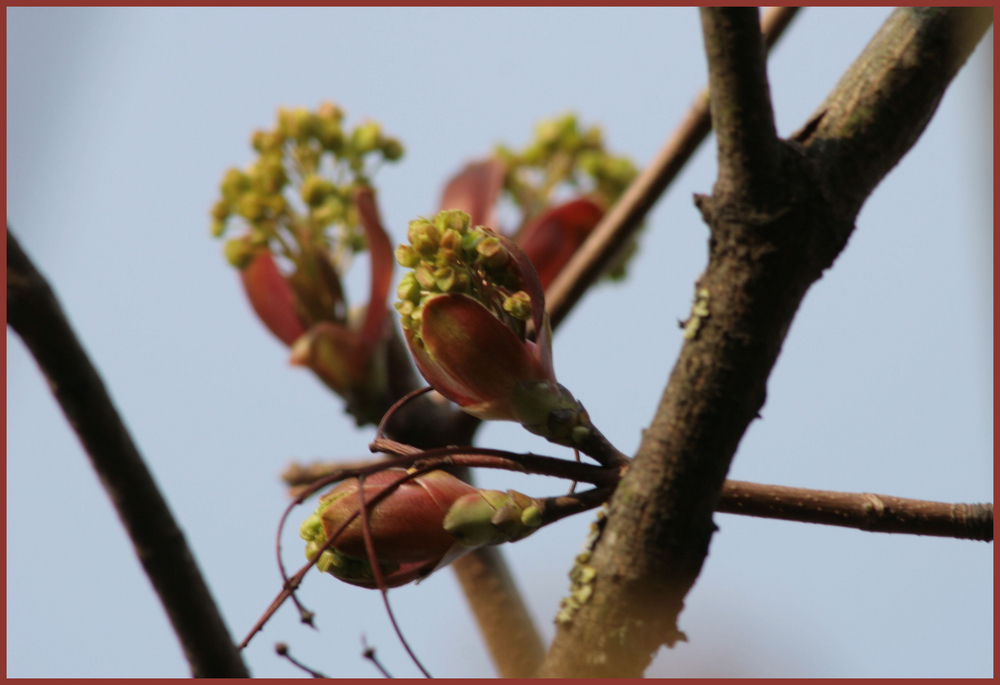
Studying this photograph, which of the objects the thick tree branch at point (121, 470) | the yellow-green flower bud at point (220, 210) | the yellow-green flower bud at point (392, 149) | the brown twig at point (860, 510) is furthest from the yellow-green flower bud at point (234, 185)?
the brown twig at point (860, 510)

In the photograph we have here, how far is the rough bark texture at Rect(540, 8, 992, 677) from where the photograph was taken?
61 centimetres

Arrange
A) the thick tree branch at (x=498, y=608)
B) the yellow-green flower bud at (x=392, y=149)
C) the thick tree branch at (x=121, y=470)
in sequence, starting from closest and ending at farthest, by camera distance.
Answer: the thick tree branch at (x=121, y=470) → the thick tree branch at (x=498, y=608) → the yellow-green flower bud at (x=392, y=149)

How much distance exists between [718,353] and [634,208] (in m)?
0.87

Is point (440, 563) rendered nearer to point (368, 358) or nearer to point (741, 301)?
point (741, 301)

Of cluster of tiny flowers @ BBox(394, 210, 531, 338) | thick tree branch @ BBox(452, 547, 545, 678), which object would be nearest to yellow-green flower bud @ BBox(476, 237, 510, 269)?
cluster of tiny flowers @ BBox(394, 210, 531, 338)

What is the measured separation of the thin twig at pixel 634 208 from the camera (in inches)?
55.5

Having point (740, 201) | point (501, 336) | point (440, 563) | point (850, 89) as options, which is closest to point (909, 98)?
point (850, 89)

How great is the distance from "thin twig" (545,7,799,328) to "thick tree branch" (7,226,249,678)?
2.43ft

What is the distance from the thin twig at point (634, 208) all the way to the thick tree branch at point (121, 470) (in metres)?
0.74

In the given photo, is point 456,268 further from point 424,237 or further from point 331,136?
point 331,136

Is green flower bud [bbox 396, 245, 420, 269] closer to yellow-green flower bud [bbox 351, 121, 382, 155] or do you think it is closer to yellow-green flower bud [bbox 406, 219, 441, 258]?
yellow-green flower bud [bbox 406, 219, 441, 258]

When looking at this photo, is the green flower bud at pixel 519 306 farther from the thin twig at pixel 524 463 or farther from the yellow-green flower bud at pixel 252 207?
the yellow-green flower bud at pixel 252 207

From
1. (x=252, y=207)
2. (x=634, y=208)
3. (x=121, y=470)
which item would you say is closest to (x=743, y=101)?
(x=121, y=470)

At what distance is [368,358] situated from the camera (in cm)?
149
